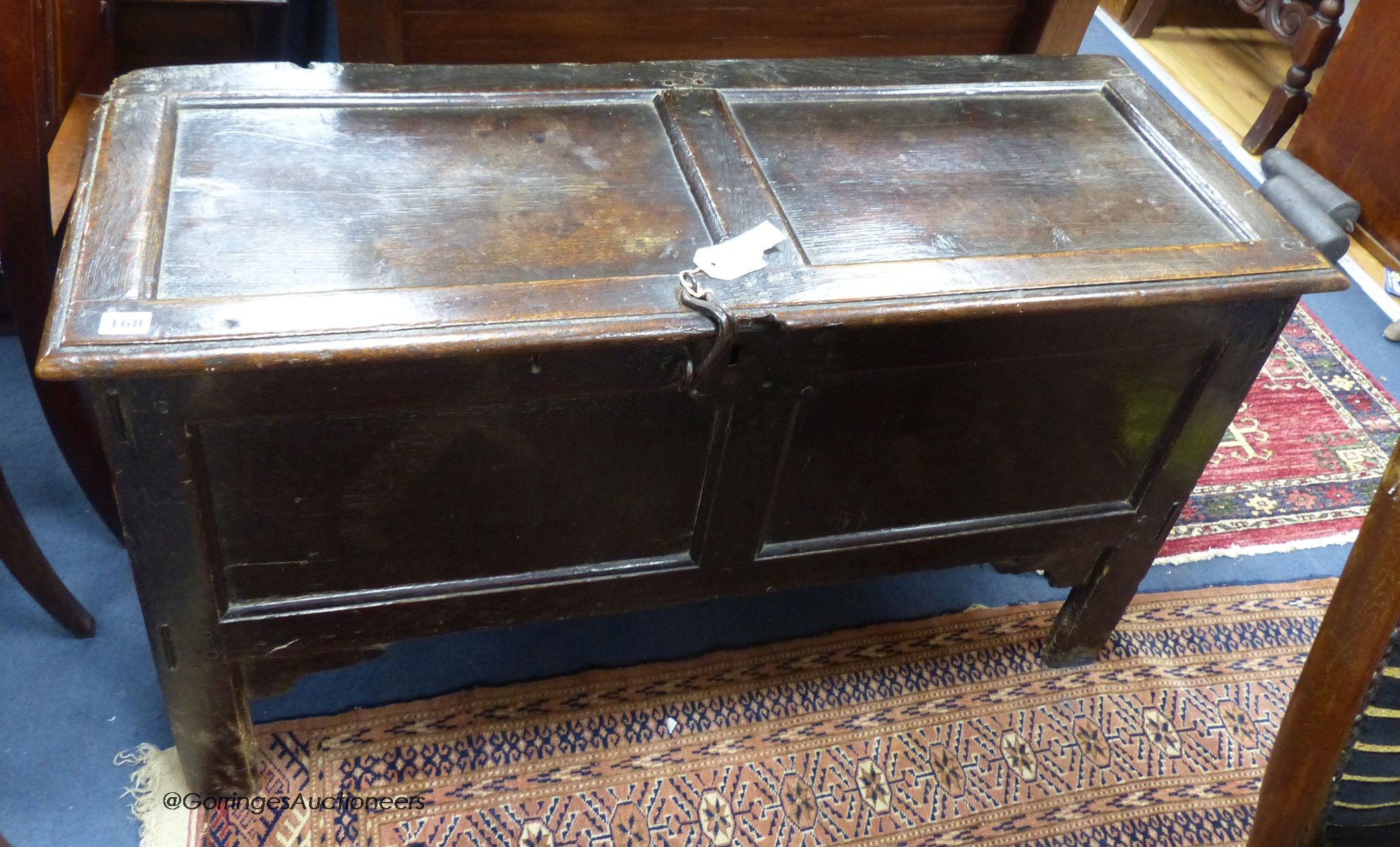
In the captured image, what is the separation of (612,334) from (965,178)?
56cm

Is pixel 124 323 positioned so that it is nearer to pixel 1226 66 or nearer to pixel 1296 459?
pixel 1296 459

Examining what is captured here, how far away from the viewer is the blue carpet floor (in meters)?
1.45

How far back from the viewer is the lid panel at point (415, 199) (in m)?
1.11

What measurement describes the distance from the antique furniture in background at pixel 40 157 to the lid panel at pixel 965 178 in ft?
2.65

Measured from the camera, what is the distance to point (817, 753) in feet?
5.22

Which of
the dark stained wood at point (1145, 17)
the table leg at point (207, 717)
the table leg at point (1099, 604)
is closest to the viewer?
the table leg at point (207, 717)

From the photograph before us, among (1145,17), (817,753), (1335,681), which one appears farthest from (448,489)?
(1145,17)

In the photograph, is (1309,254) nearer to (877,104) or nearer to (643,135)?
(877,104)

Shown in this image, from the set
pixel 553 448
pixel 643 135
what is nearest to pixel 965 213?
pixel 643 135

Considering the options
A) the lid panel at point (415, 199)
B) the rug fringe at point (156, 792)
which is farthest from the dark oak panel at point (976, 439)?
the rug fringe at point (156, 792)

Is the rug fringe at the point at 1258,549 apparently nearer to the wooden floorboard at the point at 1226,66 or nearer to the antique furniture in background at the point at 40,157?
the wooden floorboard at the point at 1226,66

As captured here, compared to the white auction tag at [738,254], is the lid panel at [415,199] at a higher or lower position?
lower

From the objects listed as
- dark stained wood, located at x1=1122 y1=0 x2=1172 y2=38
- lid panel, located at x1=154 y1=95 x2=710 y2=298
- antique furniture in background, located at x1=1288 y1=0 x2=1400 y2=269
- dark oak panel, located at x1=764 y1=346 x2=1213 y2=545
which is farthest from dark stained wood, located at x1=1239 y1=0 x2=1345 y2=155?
lid panel, located at x1=154 y1=95 x2=710 y2=298

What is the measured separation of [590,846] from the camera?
1.45 meters
